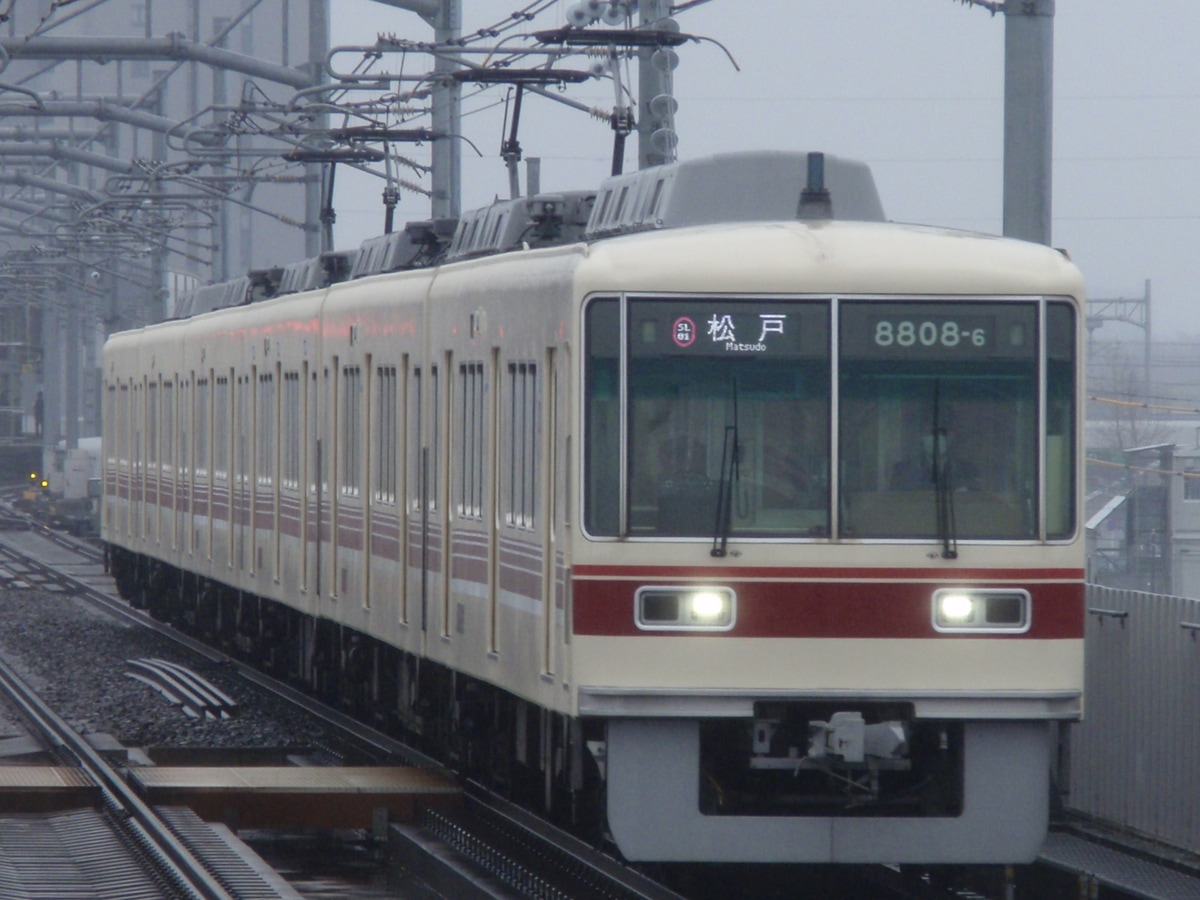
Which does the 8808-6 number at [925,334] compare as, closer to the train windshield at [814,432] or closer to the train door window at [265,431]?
the train windshield at [814,432]

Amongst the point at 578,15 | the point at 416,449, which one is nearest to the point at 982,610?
the point at 416,449

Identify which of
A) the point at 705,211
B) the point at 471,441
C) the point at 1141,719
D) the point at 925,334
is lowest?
the point at 1141,719

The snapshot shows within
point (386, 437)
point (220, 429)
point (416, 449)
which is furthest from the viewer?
point (220, 429)

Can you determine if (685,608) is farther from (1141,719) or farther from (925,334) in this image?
(1141,719)

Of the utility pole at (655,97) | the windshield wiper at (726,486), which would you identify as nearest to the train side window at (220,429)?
the utility pole at (655,97)

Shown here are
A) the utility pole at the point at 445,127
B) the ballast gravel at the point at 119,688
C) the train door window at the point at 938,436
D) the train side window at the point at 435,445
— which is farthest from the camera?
the utility pole at the point at 445,127

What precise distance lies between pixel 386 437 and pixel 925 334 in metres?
5.15

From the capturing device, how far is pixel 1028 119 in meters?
10.2

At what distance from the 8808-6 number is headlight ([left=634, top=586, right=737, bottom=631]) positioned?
110cm

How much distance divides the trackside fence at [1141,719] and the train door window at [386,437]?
13.6 feet

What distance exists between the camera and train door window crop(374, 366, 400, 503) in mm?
13453

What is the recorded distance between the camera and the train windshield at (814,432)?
902cm

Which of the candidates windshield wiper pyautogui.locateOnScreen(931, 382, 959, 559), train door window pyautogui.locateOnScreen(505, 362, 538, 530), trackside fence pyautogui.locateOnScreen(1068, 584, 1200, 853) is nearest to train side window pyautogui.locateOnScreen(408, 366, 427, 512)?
train door window pyautogui.locateOnScreen(505, 362, 538, 530)

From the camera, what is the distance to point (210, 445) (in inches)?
810
